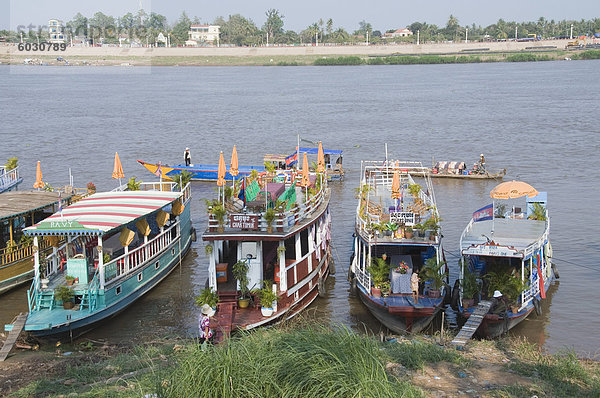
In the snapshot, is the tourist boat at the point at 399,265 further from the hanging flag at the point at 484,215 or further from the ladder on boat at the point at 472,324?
the hanging flag at the point at 484,215

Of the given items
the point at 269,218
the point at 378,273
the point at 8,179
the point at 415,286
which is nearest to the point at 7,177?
the point at 8,179

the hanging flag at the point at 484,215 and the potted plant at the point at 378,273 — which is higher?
A: the hanging flag at the point at 484,215

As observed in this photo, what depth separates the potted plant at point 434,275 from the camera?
17422mm

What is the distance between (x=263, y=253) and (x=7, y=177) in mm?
13337

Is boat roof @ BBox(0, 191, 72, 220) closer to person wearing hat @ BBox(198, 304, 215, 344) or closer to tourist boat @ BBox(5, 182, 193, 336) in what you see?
tourist boat @ BBox(5, 182, 193, 336)

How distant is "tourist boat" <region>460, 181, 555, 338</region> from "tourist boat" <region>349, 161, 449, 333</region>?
29.0 inches

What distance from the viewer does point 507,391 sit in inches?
447

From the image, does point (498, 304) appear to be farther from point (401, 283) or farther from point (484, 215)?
point (484, 215)

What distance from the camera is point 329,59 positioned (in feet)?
552

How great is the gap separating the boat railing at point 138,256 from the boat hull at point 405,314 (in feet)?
20.9

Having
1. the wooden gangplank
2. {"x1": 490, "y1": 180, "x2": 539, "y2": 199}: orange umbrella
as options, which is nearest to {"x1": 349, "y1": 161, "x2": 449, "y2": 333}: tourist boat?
{"x1": 490, "y1": 180, "x2": 539, "y2": 199}: orange umbrella

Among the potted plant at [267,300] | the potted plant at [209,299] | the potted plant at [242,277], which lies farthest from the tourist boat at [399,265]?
the potted plant at [209,299]

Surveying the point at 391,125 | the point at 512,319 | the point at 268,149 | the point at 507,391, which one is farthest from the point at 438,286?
the point at 391,125

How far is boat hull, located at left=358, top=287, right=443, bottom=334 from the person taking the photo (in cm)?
1684
